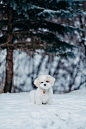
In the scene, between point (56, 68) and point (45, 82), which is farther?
point (56, 68)

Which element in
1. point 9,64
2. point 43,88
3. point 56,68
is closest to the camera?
point 43,88

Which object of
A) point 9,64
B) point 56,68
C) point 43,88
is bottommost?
point 56,68

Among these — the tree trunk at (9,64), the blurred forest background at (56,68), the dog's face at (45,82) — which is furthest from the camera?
the blurred forest background at (56,68)

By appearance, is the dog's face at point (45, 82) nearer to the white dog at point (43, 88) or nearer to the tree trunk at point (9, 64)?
the white dog at point (43, 88)

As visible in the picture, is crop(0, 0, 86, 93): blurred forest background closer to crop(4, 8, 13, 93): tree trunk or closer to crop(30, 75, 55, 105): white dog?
crop(4, 8, 13, 93): tree trunk

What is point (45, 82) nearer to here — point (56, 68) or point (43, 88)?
point (43, 88)

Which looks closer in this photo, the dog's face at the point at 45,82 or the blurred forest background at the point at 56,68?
the dog's face at the point at 45,82

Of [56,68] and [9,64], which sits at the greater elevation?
[9,64]

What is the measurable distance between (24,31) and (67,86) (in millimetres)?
5757

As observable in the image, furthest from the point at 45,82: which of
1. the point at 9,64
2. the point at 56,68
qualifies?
the point at 56,68

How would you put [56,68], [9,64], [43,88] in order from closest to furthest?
1. [43,88]
2. [9,64]
3. [56,68]

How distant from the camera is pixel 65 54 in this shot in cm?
901

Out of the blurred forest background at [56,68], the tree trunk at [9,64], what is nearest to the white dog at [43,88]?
the tree trunk at [9,64]

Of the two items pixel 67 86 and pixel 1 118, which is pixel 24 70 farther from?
pixel 1 118
